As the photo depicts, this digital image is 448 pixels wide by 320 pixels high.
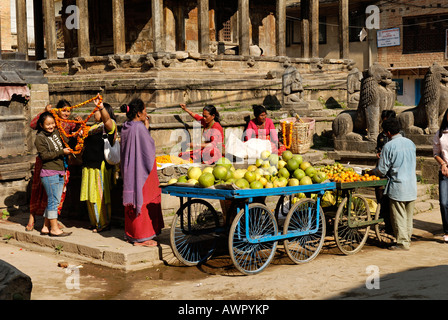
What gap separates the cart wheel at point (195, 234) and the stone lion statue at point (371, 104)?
5.76 m

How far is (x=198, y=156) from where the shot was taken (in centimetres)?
1020

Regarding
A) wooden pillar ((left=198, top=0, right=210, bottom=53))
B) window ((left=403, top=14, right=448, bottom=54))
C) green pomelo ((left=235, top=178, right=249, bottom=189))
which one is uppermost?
window ((left=403, top=14, right=448, bottom=54))

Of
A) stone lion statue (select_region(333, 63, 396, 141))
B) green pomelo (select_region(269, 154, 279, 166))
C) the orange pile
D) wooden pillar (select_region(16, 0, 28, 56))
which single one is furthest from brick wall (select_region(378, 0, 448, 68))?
green pomelo (select_region(269, 154, 279, 166))

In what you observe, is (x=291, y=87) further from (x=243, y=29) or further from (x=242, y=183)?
(x=242, y=183)

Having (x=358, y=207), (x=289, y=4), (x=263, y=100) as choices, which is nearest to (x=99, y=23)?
(x=263, y=100)

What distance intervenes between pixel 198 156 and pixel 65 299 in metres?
4.90

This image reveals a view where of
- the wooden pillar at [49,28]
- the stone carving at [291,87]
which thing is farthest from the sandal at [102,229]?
the wooden pillar at [49,28]

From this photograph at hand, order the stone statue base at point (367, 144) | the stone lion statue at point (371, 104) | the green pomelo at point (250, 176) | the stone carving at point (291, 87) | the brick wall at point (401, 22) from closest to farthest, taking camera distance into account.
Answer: the green pomelo at point (250, 176), the stone statue base at point (367, 144), the stone lion statue at point (371, 104), the stone carving at point (291, 87), the brick wall at point (401, 22)

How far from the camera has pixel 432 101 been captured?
38.1 feet

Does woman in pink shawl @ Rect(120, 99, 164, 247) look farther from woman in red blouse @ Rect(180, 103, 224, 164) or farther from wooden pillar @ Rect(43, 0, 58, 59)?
wooden pillar @ Rect(43, 0, 58, 59)

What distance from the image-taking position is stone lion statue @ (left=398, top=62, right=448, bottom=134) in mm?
11602

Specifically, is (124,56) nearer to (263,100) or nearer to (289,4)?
(263,100)

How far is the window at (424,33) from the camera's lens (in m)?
29.8

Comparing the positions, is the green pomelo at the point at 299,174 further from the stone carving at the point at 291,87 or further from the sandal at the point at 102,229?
the stone carving at the point at 291,87
